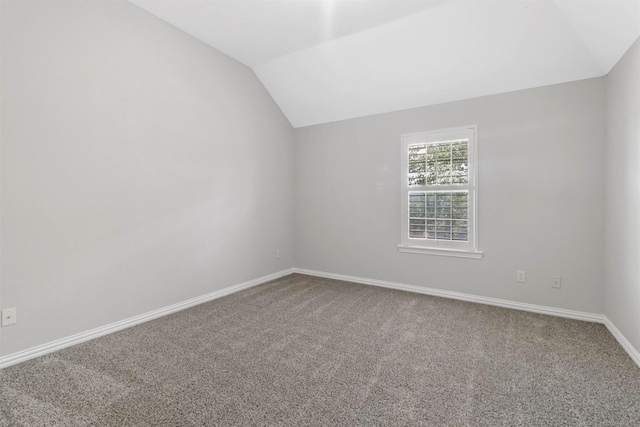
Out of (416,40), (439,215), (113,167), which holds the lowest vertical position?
(439,215)

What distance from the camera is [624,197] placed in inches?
93.9

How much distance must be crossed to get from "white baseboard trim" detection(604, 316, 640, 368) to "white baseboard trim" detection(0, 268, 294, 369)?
3577mm

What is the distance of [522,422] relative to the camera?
60.1 inches

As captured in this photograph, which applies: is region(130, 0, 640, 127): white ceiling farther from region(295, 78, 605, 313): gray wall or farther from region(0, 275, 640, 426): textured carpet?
region(0, 275, 640, 426): textured carpet

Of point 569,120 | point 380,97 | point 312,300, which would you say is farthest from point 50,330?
point 569,120

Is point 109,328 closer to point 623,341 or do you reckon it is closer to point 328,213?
point 328,213

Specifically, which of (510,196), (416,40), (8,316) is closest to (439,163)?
(510,196)

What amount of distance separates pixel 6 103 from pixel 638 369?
14.8 ft

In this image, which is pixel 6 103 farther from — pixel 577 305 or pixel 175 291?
pixel 577 305

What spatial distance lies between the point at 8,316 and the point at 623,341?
4.42m

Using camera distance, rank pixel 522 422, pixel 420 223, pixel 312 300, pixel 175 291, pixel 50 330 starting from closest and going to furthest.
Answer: pixel 522 422, pixel 50 330, pixel 175 291, pixel 312 300, pixel 420 223

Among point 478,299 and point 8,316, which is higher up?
point 8,316

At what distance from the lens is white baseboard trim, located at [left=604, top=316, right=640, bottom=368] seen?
6.93 feet

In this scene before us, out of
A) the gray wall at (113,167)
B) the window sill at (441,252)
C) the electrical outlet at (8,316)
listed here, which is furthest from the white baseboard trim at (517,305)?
the electrical outlet at (8,316)
